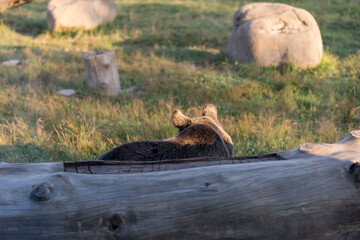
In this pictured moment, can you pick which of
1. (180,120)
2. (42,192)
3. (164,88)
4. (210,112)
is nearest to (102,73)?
(164,88)

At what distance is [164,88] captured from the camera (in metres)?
9.09

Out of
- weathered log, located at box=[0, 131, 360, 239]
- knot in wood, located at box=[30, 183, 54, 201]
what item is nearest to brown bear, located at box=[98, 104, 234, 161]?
weathered log, located at box=[0, 131, 360, 239]

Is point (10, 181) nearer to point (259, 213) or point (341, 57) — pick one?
point (259, 213)

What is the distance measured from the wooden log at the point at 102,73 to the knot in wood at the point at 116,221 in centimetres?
691

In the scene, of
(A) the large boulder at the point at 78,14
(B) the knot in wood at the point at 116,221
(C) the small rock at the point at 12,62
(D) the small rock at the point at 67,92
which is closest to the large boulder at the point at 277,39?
(D) the small rock at the point at 67,92

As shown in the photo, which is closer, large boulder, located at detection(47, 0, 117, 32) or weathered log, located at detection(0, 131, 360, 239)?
weathered log, located at detection(0, 131, 360, 239)

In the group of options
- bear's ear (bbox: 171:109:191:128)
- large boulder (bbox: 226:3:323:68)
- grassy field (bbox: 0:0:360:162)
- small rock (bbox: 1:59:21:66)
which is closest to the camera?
bear's ear (bbox: 171:109:191:128)

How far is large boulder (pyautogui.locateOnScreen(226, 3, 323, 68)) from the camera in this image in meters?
10.4

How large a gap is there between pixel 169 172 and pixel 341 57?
10.4 meters

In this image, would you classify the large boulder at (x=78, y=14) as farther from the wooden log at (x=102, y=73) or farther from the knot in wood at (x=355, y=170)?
the knot in wood at (x=355, y=170)

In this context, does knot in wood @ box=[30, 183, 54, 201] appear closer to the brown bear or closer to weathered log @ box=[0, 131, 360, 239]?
weathered log @ box=[0, 131, 360, 239]

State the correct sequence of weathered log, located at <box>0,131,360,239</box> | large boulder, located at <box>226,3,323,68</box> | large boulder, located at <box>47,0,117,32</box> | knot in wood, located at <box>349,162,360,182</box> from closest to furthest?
weathered log, located at <box>0,131,360,239</box> → knot in wood, located at <box>349,162,360,182</box> → large boulder, located at <box>226,3,323,68</box> → large boulder, located at <box>47,0,117,32</box>

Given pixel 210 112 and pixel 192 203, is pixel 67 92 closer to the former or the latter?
pixel 210 112

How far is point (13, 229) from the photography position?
218 centimetres
